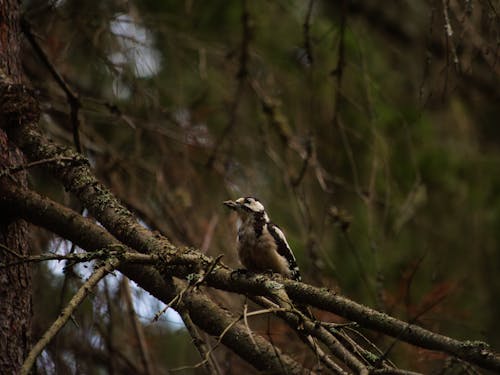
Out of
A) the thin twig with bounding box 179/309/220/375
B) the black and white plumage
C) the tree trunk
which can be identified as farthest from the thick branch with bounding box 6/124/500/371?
the black and white plumage

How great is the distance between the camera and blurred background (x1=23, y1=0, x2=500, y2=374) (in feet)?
13.7

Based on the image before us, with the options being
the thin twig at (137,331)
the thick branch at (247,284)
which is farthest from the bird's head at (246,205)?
the thick branch at (247,284)

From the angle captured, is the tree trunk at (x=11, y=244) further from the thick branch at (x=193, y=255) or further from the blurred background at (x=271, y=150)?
the blurred background at (x=271, y=150)

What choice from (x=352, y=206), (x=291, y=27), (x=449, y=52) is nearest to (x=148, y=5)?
(x=291, y=27)

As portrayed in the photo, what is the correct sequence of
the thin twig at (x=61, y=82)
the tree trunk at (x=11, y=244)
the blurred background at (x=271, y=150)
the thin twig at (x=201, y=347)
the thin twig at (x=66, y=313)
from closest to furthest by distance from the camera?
the thin twig at (x=66, y=313), the thin twig at (x=201, y=347), the tree trunk at (x=11, y=244), the thin twig at (x=61, y=82), the blurred background at (x=271, y=150)

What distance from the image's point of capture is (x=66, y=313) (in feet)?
8.04

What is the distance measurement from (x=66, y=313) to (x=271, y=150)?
8.19 ft

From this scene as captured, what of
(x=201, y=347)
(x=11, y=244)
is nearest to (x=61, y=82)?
(x=11, y=244)

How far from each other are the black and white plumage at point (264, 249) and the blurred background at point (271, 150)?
155mm

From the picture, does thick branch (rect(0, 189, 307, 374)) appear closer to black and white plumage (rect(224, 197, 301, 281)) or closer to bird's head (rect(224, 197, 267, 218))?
black and white plumage (rect(224, 197, 301, 281))

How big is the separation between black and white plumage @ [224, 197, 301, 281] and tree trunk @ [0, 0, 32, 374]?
1374 millimetres

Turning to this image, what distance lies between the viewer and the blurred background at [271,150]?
165 inches

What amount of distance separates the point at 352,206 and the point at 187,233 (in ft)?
7.18

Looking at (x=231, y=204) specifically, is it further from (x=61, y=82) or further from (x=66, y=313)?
(x=66, y=313)
